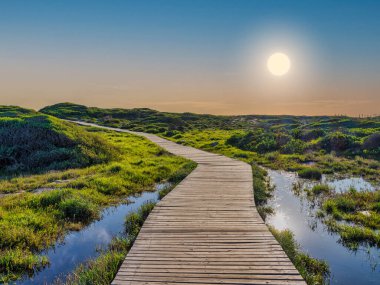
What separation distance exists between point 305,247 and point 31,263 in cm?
738

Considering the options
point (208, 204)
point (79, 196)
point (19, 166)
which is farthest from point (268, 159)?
point (19, 166)

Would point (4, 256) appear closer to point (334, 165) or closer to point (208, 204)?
point (208, 204)

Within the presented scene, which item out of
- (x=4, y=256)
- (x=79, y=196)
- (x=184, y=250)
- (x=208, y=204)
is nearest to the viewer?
(x=184, y=250)

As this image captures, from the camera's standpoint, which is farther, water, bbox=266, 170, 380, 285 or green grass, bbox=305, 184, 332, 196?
green grass, bbox=305, 184, 332, 196

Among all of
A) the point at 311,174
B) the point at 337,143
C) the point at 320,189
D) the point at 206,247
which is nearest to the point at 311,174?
the point at 311,174

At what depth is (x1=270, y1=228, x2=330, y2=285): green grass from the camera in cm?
684

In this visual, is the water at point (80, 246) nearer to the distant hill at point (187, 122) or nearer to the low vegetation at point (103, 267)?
the low vegetation at point (103, 267)

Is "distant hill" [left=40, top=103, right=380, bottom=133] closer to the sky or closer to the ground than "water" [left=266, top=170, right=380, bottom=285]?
closer to the sky

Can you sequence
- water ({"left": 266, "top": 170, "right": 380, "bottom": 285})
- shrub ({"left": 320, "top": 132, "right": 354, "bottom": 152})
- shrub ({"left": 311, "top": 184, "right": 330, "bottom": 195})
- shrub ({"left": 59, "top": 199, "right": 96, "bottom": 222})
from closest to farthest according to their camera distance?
water ({"left": 266, "top": 170, "right": 380, "bottom": 285}), shrub ({"left": 59, "top": 199, "right": 96, "bottom": 222}), shrub ({"left": 311, "top": 184, "right": 330, "bottom": 195}), shrub ({"left": 320, "top": 132, "right": 354, "bottom": 152})

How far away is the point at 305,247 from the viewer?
8648mm

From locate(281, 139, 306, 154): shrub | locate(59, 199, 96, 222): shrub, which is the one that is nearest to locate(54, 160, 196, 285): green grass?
locate(59, 199, 96, 222): shrub

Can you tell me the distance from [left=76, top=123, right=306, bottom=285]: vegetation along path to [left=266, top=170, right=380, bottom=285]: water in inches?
58.9

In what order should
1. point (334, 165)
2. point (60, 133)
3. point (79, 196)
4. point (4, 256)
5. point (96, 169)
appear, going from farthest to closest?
point (60, 133) < point (334, 165) < point (96, 169) < point (79, 196) < point (4, 256)

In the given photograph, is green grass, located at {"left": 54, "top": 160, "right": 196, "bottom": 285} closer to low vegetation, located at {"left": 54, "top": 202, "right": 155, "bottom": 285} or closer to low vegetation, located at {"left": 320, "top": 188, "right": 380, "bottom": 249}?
low vegetation, located at {"left": 54, "top": 202, "right": 155, "bottom": 285}
